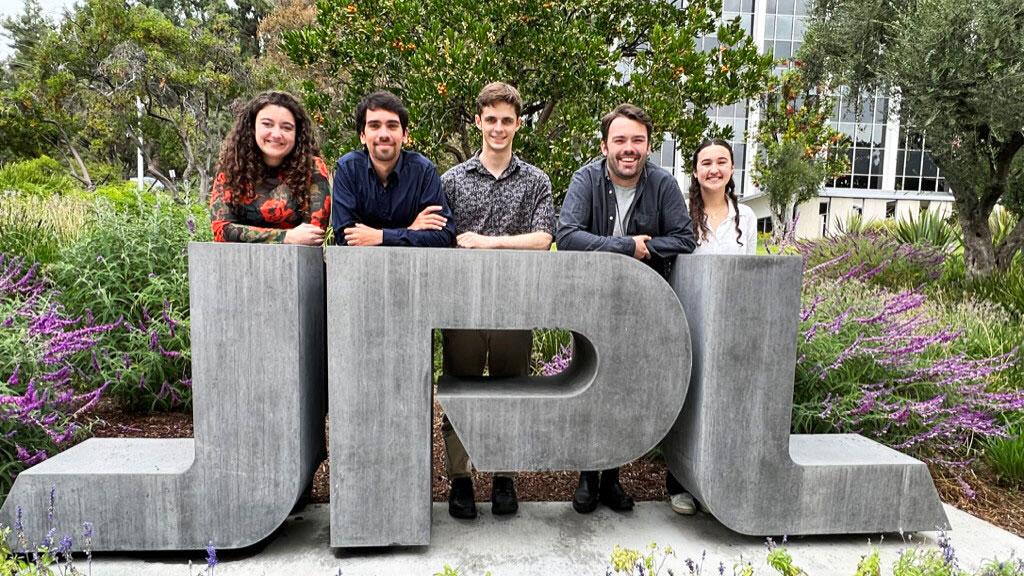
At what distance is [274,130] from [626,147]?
5.07ft

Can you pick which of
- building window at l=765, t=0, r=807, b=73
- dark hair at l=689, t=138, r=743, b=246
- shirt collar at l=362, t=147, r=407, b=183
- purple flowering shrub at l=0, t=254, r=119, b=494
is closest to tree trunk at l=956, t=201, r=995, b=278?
dark hair at l=689, t=138, r=743, b=246

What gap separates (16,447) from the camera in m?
2.62

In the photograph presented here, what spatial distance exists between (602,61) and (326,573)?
517 centimetres

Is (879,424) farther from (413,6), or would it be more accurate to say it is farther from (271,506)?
(413,6)

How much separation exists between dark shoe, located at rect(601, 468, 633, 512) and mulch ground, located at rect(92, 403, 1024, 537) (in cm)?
24

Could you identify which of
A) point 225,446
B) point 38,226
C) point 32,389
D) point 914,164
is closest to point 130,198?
point 38,226

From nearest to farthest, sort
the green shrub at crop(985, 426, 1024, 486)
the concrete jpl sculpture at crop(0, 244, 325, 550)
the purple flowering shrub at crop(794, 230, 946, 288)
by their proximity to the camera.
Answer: the concrete jpl sculpture at crop(0, 244, 325, 550), the green shrub at crop(985, 426, 1024, 486), the purple flowering shrub at crop(794, 230, 946, 288)

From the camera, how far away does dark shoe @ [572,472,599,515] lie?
2.79 metres

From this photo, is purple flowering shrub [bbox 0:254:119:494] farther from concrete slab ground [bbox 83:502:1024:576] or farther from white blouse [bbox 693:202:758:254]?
white blouse [bbox 693:202:758:254]

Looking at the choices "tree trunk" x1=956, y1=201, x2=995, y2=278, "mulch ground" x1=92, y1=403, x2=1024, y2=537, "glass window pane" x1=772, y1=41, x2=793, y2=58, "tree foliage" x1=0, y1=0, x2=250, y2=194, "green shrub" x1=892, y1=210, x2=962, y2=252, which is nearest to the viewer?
"mulch ground" x1=92, y1=403, x2=1024, y2=537

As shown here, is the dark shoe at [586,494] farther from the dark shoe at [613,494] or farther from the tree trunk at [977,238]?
the tree trunk at [977,238]

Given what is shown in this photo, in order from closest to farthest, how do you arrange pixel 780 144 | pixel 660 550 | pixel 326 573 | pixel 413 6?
1. pixel 326 573
2. pixel 660 550
3. pixel 413 6
4. pixel 780 144

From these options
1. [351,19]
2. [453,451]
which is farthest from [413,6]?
[453,451]

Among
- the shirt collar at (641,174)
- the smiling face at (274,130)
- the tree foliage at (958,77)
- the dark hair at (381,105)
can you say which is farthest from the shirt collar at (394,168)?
the tree foliage at (958,77)
